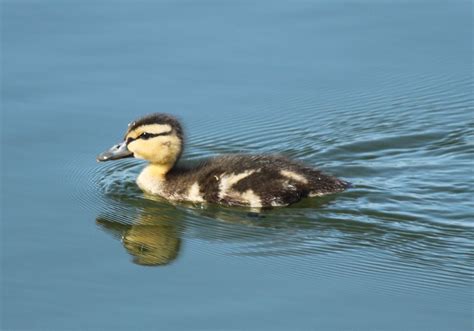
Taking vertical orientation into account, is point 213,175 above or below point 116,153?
below

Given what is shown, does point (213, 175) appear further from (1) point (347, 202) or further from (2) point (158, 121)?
(1) point (347, 202)

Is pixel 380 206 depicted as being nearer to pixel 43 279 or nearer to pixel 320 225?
pixel 320 225

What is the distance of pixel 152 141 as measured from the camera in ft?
28.7

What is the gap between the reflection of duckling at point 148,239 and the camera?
7.61 meters

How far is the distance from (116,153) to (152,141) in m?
0.27

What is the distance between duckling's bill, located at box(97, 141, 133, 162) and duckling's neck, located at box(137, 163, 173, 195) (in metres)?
0.18

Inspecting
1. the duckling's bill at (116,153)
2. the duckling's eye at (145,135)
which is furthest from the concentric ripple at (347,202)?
the duckling's eye at (145,135)

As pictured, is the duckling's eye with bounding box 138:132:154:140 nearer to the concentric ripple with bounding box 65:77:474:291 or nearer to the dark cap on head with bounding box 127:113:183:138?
the dark cap on head with bounding box 127:113:183:138

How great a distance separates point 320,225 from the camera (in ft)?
26.4

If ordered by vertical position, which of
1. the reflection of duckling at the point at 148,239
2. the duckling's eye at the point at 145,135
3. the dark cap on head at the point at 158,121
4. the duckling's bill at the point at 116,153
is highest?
the dark cap on head at the point at 158,121

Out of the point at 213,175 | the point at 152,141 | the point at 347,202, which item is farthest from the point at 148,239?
the point at 347,202

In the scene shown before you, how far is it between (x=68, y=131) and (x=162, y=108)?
85 cm

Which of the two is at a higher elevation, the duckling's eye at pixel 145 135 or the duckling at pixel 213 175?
the duckling's eye at pixel 145 135

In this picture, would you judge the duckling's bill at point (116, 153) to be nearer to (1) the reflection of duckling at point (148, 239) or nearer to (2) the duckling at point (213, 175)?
(2) the duckling at point (213, 175)
